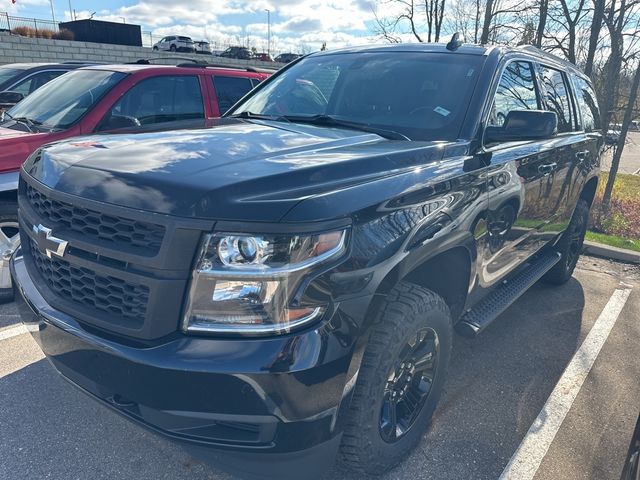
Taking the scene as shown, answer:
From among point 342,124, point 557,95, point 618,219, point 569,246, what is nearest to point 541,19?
point 618,219

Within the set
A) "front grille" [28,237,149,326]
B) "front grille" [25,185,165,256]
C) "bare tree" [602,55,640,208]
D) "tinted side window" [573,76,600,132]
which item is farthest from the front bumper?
"bare tree" [602,55,640,208]

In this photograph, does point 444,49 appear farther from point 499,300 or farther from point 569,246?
point 569,246

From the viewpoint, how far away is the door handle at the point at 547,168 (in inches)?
139

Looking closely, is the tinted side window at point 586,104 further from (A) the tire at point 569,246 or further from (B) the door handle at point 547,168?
(B) the door handle at point 547,168

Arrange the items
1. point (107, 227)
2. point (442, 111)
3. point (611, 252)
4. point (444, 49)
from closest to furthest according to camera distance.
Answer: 1. point (107, 227)
2. point (442, 111)
3. point (444, 49)
4. point (611, 252)

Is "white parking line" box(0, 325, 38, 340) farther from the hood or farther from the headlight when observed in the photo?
the headlight

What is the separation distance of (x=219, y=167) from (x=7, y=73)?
7463 millimetres

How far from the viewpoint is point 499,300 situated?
341 centimetres

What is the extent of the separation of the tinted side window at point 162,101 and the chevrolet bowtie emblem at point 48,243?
9.56 ft

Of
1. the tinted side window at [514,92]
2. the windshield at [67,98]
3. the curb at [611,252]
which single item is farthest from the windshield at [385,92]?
the curb at [611,252]

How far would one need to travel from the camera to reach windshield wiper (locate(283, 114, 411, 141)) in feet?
9.41

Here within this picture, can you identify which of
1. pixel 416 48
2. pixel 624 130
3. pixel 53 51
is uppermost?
pixel 416 48

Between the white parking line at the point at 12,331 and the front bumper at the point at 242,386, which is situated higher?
the front bumper at the point at 242,386

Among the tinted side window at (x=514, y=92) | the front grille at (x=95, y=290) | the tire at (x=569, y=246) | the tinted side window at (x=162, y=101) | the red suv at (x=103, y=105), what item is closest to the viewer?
the front grille at (x=95, y=290)
